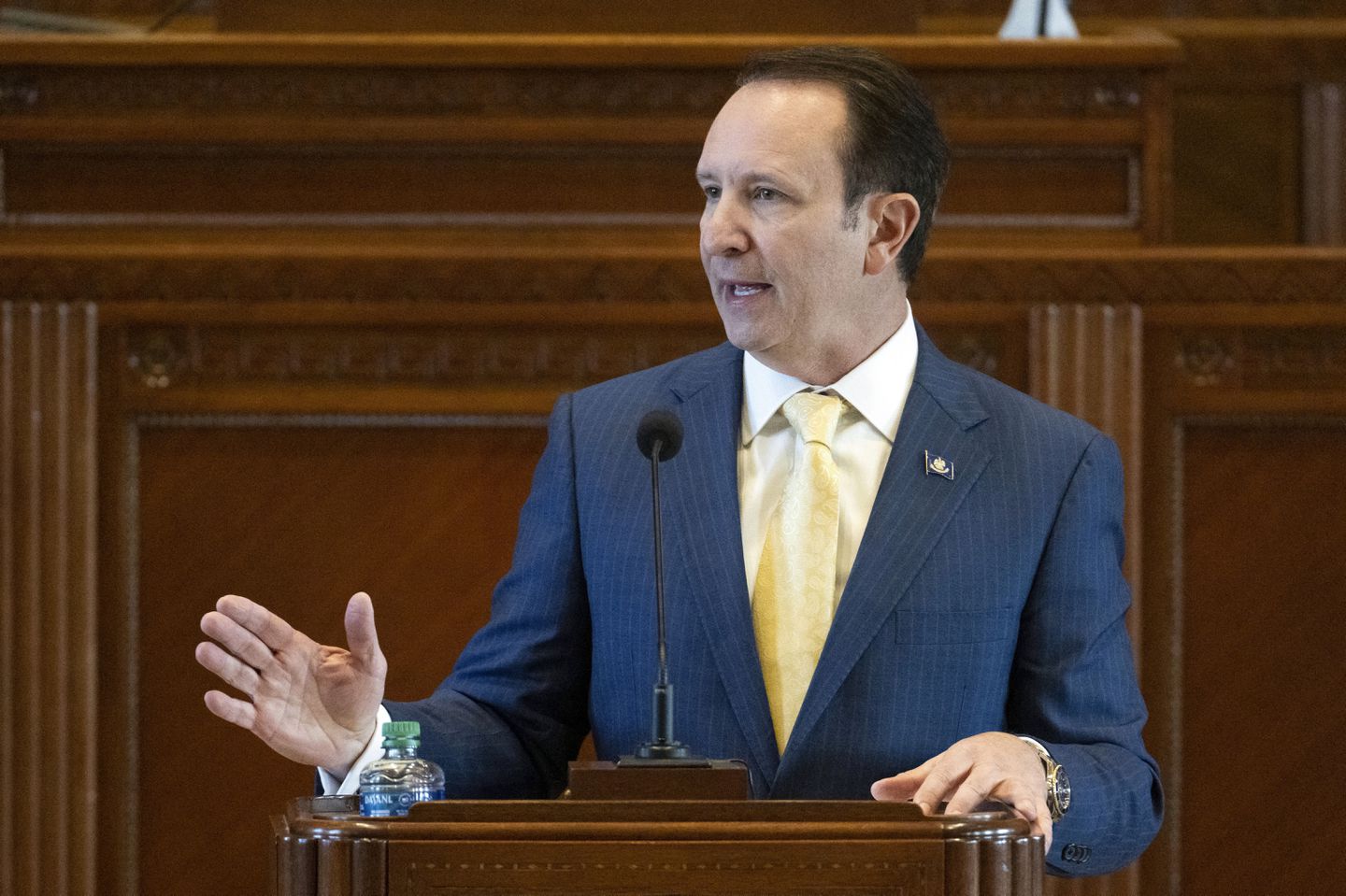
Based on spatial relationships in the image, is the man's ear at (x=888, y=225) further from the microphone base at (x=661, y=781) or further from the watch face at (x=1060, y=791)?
the microphone base at (x=661, y=781)

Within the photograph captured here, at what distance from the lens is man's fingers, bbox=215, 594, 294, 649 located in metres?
1.89

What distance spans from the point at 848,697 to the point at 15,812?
1.61m

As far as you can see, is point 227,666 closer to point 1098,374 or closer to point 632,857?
point 632,857

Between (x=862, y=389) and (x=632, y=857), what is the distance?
37.0 inches

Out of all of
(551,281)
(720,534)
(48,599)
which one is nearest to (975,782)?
(720,534)

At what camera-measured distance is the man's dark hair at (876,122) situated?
2.43 m

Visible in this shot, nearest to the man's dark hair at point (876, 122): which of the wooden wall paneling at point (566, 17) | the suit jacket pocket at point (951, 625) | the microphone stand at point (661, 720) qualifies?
the suit jacket pocket at point (951, 625)

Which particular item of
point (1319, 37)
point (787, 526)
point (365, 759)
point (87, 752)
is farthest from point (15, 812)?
point (1319, 37)

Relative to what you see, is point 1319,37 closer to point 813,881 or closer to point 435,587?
point 435,587

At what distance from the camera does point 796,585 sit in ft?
7.59

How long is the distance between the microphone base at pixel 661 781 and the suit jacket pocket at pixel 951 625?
0.52 m

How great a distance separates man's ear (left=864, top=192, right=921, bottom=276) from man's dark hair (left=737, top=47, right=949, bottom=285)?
15mm

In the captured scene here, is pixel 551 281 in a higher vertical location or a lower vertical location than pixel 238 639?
higher

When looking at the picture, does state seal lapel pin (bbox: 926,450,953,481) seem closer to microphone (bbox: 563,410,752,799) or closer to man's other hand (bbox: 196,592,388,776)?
microphone (bbox: 563,410,752,799)
